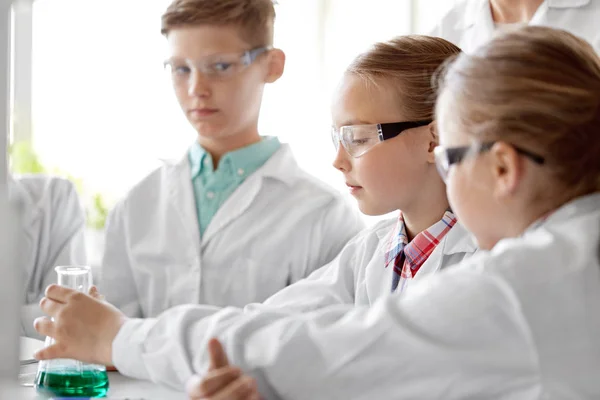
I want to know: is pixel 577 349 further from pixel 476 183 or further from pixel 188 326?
pixel 188 326

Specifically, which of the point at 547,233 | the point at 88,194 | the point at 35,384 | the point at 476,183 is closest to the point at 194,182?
the point at 35,384

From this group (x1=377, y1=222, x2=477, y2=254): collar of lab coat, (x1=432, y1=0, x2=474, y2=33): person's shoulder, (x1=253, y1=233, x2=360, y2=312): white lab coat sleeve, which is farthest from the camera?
(x1=432, y1=0, x2=474, y2=33): person's shoulder

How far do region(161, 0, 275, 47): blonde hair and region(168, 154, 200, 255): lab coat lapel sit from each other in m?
0.35

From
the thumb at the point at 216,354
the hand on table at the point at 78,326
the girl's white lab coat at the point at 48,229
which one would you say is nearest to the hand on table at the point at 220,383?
the thumb at the point at 216,354

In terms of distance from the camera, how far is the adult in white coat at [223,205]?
188 cm

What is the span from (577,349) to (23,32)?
323 cm

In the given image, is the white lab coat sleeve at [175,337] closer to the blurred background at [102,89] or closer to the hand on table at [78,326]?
the hand on table at [78,326]

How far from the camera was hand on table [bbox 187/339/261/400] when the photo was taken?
967 mm

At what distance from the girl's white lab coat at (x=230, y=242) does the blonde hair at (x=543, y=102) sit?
3.04 ft

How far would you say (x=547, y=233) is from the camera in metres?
0.92

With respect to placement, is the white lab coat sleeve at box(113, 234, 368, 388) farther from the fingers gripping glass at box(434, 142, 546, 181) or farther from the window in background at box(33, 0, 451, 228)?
the window in background at box(33, 0, 451, 228)

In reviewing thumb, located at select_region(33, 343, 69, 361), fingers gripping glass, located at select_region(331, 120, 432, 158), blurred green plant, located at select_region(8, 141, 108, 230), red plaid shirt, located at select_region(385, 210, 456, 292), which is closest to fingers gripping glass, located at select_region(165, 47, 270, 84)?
fingers gripping glass, located at select_region(331, 120, 432, 158)

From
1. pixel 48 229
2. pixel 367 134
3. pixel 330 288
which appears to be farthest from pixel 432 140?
pixel 48 229

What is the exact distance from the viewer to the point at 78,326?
115cm
